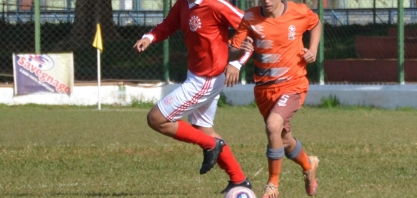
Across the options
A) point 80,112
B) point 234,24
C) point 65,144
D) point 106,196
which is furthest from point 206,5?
point 80,112

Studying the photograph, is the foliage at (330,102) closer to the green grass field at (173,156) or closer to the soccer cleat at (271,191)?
the green grass field at (173,156)

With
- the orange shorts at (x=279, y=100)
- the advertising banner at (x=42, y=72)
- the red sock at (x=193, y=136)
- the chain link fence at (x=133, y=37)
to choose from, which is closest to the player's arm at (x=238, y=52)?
the orange shorts at (x=279, y=100)

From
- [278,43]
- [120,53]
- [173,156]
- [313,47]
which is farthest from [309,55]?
[120,53]

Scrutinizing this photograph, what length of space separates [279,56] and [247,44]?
28cm

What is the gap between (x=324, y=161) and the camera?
875 centimetres

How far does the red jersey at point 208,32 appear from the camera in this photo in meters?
6.76

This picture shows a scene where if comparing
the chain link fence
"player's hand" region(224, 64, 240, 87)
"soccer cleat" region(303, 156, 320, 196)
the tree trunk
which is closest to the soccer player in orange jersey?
"soccer cleat" region(303, 156, 320, 196)

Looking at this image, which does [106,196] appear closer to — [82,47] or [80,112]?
[80,112]

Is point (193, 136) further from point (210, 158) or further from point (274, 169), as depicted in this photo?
point (274, 169)

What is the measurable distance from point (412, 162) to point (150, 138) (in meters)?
3.72

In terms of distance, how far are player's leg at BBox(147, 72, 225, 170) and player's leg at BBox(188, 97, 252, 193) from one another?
138mm

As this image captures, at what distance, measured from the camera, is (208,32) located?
679 centimetres

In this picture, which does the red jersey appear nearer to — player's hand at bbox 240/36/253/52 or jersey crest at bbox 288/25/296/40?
player's hand at bbox 240/36/253/52

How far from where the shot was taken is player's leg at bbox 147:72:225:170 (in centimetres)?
673
